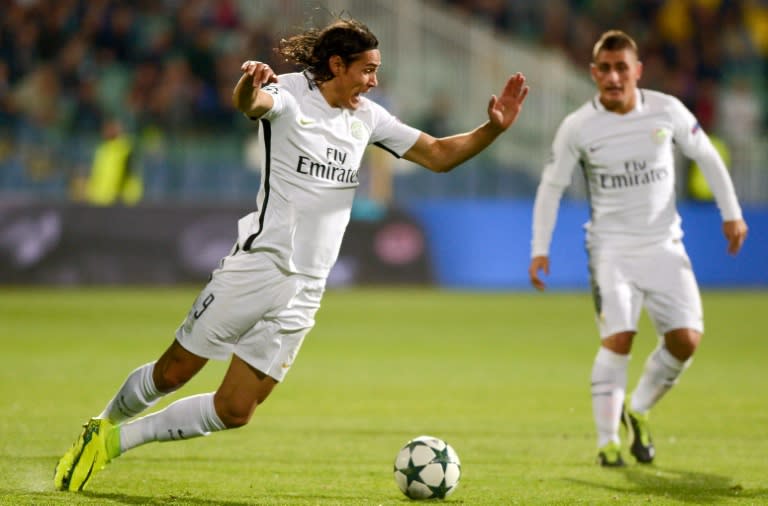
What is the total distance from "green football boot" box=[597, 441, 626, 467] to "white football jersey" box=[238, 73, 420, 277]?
2.20 meters

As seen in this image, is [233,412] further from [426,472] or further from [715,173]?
[715,173]

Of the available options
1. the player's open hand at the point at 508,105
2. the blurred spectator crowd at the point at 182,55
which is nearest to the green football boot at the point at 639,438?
the player's open hand at the point at 508,105

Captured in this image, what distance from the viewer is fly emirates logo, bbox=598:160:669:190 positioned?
8016mm

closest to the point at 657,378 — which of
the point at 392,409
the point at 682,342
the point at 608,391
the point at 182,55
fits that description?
the point at 682,342

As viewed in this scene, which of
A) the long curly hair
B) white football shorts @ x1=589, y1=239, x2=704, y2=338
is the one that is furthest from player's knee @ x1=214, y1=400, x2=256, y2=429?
white football shorts @ x1=589, y1=239, x2=704, y2=338

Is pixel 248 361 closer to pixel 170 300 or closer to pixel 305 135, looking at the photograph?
pixel 305 135

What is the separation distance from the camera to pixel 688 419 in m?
9.56

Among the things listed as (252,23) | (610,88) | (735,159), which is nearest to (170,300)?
(252,23)

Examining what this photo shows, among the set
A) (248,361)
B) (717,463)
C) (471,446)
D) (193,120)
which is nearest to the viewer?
(248,361)

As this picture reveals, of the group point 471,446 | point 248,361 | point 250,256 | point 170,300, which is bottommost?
point 170,300

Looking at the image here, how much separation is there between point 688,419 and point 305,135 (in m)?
4.47

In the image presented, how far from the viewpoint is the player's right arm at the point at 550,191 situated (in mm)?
8023

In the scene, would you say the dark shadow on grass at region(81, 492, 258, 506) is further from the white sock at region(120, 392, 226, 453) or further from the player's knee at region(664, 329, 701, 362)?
the player's knee at region(664, 329, 701, 362)

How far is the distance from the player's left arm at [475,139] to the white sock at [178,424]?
163 cm
